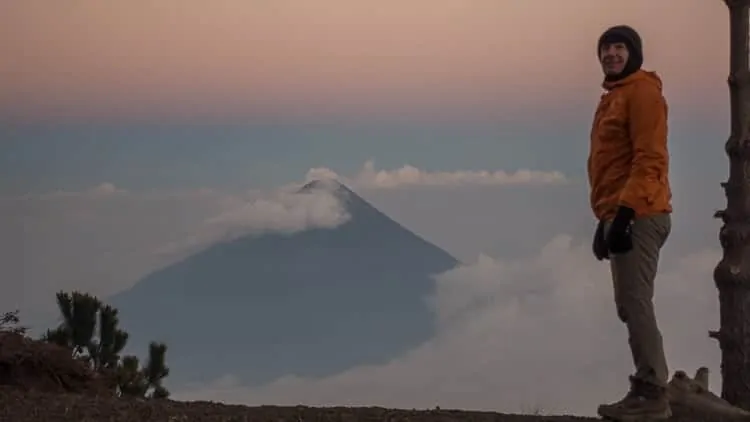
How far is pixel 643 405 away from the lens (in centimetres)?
518

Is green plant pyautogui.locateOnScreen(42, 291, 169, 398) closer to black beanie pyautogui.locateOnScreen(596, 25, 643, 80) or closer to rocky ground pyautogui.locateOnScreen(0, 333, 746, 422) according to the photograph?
rocky ground pyautogui.locateOnScreen(0, 333, 746, 422)

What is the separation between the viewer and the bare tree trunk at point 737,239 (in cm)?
575

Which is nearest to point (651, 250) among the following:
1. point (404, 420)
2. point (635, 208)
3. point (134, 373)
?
point (635, 208)

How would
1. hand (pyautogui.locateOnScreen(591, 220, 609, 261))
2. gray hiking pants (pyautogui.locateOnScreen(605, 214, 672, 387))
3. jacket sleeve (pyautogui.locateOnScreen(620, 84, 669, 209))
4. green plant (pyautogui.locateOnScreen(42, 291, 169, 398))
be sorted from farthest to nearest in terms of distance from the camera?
green plant (pyautogui.locateOnScreen(42, 291, 169, 398)) < hand (pyautogui.locateOnScreen(591, 220, 609, 261)) < gray hiking pants (pyautogui.locateOnScreen(605, 214, 672, 387)) < jacket sleeve (pyautogui.locateOnScreen(620, 84, 669, 209))

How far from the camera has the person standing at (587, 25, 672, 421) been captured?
4875 mm

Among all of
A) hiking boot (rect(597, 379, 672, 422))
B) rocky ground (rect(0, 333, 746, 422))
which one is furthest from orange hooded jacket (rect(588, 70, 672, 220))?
rocky ground (rect(0, 333, 746, 422))

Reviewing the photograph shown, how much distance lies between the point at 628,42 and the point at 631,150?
1.45 feet

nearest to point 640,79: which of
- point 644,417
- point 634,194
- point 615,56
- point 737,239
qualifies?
point 615,56

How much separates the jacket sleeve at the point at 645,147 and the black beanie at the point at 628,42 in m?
0.16

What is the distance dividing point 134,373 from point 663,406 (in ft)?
14.0

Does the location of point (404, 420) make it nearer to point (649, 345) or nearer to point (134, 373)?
point (649, 345)

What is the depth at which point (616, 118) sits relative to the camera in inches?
197

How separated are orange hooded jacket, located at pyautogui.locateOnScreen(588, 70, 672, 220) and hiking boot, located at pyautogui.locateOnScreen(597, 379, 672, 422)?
0.74 meters

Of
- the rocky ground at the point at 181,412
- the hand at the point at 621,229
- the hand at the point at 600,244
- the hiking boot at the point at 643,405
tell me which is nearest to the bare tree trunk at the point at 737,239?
the rocky ground at the point at 181,412
